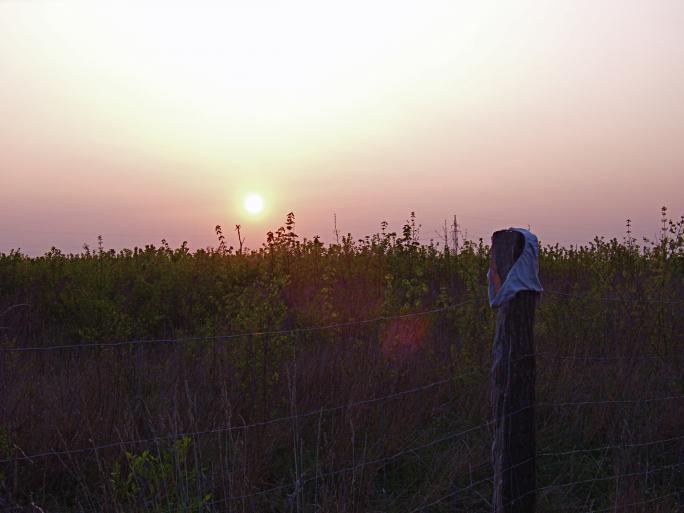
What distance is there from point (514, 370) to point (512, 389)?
0.10 meters

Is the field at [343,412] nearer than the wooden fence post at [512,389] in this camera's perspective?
No

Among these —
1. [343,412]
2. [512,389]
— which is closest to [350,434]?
[343,412]

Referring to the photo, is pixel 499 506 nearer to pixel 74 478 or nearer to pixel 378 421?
pixel 378 421

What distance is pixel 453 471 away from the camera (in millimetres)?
4277

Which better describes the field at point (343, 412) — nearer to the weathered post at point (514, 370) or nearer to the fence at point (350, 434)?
the fence at point (350, 434)

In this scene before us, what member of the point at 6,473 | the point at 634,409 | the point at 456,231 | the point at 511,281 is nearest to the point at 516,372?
the point at 511,281

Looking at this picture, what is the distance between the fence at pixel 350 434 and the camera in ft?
12.9

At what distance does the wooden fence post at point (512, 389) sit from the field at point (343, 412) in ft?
1.21

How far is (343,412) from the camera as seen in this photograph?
4.77m

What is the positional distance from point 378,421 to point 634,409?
2.12 meters

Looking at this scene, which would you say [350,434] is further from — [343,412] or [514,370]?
[514,370]

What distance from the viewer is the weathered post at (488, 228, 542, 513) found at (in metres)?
3.44

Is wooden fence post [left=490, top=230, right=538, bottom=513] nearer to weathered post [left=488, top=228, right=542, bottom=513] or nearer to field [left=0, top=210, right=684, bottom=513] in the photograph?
weathered post [left=488, top=228, right=542, bottom=513]

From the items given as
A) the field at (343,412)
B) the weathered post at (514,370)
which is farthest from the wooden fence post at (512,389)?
the field at (343,412)
